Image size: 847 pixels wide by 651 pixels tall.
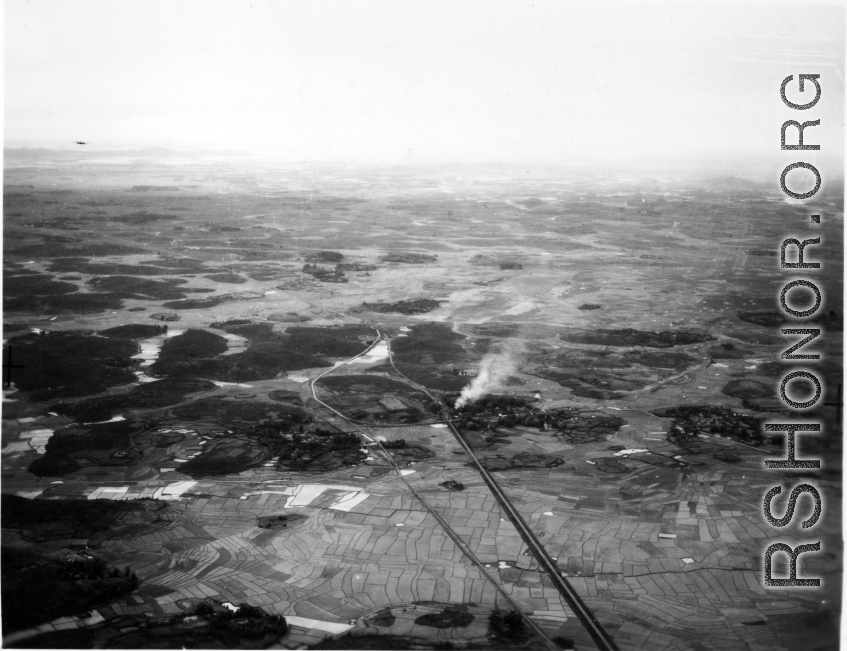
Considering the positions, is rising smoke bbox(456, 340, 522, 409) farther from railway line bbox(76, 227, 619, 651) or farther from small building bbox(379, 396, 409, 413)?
small building bbox(379, 396, 409, 413)

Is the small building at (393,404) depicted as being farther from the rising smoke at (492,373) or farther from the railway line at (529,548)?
the rising smoke at (492,373)

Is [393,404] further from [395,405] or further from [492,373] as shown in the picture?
[492,373]

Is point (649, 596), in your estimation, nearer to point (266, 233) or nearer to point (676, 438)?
point (676, 438)

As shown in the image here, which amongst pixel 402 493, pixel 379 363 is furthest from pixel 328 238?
pixel 402 493

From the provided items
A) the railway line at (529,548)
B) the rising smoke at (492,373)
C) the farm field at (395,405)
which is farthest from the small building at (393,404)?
the rising smoke at (492,373)

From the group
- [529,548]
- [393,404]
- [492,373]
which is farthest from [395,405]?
[529,548]

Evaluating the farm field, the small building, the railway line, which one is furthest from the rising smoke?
the small building

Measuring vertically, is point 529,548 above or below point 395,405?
below

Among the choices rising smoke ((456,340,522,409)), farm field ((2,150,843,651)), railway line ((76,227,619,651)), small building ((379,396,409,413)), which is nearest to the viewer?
railway line ((76,227,619,651))

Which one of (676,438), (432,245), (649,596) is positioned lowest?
(649,596)
